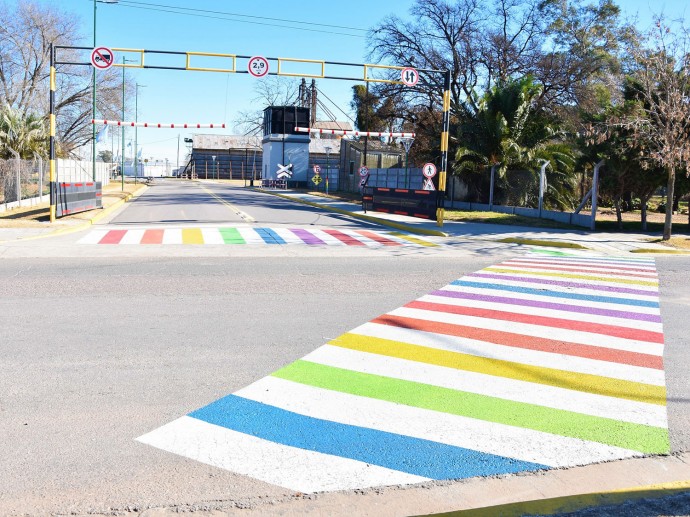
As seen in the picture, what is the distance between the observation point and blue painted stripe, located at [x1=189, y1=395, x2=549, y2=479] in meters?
4.34

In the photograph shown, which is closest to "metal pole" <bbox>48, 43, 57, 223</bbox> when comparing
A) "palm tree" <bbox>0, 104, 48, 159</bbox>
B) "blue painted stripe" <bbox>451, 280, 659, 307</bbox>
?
"palm tree" <bbox>0, 104, 48, 159</bbox>

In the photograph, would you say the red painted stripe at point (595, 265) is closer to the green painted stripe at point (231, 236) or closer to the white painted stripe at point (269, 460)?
the green painted stripe at point (231, 236)

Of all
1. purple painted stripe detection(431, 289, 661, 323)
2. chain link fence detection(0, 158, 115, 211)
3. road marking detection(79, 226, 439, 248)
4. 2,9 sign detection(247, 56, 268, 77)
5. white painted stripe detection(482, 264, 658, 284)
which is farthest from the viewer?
chain link fence detection(0, 158, 115, 211)

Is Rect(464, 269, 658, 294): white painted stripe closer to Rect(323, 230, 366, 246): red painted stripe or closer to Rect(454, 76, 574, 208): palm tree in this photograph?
Rect(323, 230, 366, 246): red painted stripe

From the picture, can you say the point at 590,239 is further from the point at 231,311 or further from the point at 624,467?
the point at 624,467

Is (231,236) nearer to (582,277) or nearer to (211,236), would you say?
(211,236)

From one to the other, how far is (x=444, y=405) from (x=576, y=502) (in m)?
1.63

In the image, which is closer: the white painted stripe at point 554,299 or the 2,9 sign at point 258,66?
the white painted stripe at point 554,299

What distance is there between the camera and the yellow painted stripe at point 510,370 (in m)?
5.89

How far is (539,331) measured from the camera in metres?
7.97

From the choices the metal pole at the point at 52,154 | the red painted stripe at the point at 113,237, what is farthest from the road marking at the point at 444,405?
the metal pole at the point at 52,154

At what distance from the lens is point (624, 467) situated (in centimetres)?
443

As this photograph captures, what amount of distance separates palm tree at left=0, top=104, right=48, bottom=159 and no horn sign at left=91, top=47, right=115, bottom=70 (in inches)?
476

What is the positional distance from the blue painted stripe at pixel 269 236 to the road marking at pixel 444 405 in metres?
8.68
